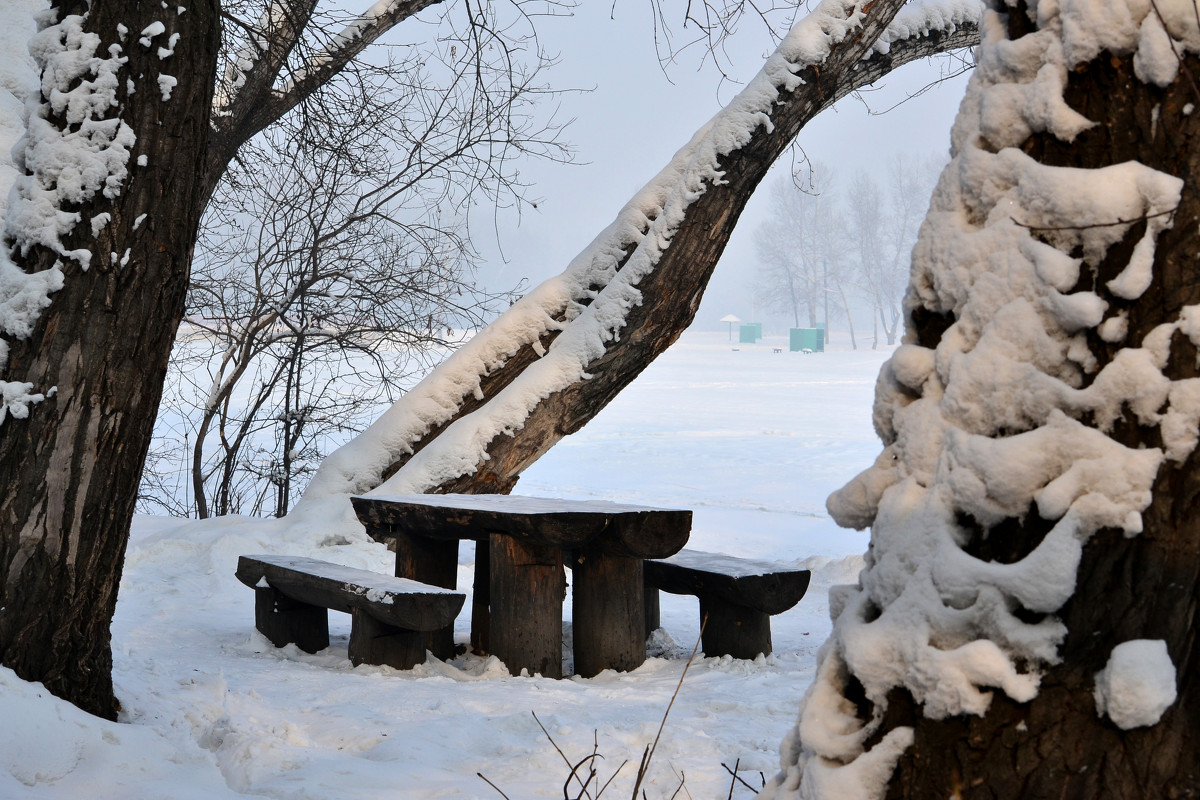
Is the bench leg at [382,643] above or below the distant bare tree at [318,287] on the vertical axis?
below

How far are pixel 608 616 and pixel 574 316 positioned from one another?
284cm

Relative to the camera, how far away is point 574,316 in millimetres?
6488

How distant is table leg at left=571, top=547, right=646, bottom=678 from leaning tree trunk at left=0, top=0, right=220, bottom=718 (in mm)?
2000

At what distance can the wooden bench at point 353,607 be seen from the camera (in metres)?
3.64

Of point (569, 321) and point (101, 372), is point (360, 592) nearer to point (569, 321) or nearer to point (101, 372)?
point (101, 372)

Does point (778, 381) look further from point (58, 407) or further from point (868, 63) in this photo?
point (58, 407)

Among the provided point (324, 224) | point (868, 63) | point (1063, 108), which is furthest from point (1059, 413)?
point (324, 224)

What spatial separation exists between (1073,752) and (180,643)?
3982 millimetres

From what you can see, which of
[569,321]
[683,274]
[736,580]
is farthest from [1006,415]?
[569,321]

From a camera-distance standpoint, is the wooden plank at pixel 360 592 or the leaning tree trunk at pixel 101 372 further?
the wooden plank at pixel 360 592

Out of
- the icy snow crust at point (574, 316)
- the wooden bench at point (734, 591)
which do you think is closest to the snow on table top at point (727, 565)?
the wooden bench at point (734, 591)

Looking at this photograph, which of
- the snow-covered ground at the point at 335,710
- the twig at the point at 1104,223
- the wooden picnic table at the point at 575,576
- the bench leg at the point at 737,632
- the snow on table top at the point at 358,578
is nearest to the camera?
the twig at the point at 1104,223

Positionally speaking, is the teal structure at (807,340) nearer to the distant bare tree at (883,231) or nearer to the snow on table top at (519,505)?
the distant bare tree at (883,231)

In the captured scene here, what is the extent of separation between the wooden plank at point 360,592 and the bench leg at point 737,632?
1.23 metres
